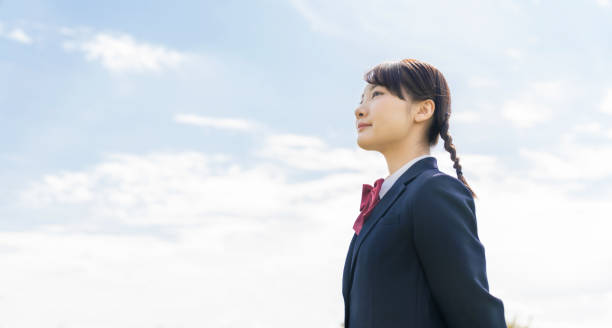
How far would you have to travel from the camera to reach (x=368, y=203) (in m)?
3.10

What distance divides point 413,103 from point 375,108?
0.19 metres

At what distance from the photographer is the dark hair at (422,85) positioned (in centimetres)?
309

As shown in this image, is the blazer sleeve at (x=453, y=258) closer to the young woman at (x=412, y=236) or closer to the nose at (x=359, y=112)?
the young woman at (x=412, y=236)

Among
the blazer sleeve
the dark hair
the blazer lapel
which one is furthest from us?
the dark hair

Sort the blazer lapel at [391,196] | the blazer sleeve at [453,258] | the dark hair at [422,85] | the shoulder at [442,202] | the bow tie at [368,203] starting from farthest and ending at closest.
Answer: the dark hair at [422,85] < the bow tie at [368,203] < the blazer lapel at [391,196] < the shoulder at [442,202] < the blazer sleeve at [453,258]

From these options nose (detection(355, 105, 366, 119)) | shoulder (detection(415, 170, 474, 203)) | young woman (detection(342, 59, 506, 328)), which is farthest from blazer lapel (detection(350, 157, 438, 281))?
nose (detection(355, 105, 366, 119))

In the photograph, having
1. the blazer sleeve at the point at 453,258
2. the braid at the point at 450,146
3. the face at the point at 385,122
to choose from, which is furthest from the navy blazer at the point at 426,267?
the braid at the point at 450,146

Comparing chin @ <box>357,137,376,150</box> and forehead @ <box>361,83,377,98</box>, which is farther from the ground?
forehead @ <box>361,83,377,98</box>

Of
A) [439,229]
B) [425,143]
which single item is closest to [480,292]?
[439,229]

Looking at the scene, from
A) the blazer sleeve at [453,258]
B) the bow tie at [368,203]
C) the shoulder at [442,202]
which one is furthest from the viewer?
the bow tie at [368,203]

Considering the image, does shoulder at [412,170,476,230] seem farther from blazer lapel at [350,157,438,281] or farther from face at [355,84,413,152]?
face at [355,84,413,152]

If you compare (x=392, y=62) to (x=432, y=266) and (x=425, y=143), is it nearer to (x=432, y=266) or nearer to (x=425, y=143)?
(x=425, y=143)

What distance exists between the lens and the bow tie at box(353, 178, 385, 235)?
2.98 meters

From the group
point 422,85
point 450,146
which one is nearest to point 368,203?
point 450,146
